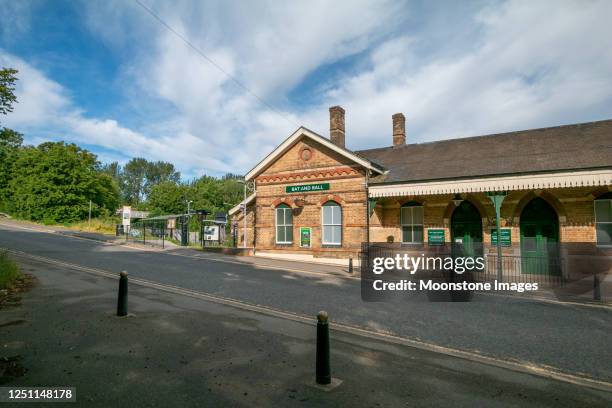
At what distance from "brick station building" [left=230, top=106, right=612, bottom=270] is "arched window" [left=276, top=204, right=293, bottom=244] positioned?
56 millimetres

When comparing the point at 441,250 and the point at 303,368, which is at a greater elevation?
the point at 441,250

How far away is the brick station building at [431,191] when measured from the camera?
13414mm

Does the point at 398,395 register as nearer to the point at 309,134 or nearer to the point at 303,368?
the point at 303,368

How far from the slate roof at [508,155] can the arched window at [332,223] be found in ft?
8.36

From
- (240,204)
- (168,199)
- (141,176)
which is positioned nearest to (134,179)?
(141,176)

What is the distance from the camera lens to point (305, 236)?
61.6 feet

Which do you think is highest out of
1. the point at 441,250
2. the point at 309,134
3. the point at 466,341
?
the point at 309,134

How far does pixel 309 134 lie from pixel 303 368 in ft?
48.9

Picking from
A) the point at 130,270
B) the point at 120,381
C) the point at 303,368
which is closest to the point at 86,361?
the point at 120,381

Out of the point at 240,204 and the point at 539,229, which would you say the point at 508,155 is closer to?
the point at 539,229

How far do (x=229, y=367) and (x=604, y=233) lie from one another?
48.8 ft

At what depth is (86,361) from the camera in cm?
497

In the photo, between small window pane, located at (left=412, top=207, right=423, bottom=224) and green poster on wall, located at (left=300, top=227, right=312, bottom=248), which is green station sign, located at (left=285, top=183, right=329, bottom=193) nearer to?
green poster on wall, located at (left=300, top=227, right=312, bottom=248)

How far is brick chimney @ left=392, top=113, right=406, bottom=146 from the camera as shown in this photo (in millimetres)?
22172
